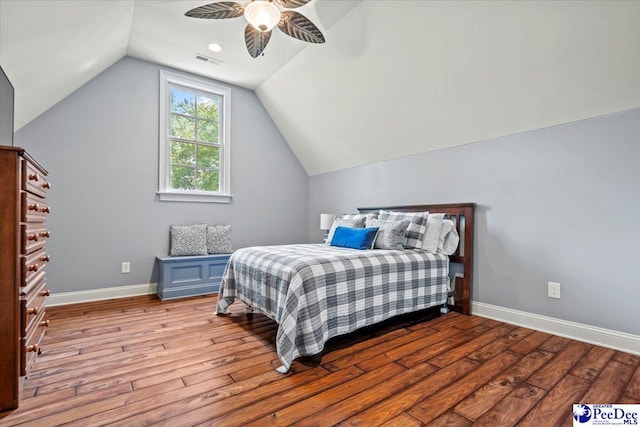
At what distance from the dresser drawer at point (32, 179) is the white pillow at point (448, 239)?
318 cm

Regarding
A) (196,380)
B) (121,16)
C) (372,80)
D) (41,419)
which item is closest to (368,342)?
(196,380)

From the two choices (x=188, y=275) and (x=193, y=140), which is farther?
(x=193, y=140)

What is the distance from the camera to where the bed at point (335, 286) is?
1927mm

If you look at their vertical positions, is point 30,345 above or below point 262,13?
below

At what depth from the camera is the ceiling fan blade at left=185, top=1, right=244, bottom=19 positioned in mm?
2100

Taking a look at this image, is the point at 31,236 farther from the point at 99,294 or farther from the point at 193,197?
the point at 193,197

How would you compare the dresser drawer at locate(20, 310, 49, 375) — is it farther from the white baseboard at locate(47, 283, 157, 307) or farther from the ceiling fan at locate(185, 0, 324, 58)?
the ceiling fan at locate(185, 0, 324, 58)

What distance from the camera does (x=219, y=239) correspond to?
13.4ft

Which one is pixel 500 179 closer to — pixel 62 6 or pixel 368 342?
pixel 368 342

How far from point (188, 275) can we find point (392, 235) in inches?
96.7

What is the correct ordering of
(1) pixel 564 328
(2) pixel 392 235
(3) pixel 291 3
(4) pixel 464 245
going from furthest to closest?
(4) pixel 464 245
(2) pixel 392 235
(1) pixel 564 328
(3) pixel 291 3

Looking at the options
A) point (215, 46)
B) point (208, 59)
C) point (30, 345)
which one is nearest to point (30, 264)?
point (30, 345)

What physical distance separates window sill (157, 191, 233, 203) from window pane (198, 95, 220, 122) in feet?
3.67

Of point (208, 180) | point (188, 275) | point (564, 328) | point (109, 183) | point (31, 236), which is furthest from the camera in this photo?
point (208, 180)
